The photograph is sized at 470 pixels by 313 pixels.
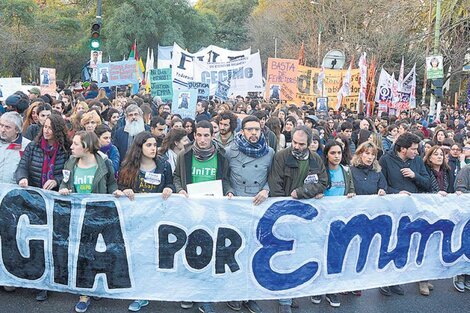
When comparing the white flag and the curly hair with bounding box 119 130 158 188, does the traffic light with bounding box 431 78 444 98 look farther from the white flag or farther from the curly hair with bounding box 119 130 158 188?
the curly hair with bounding box 119 130 158 188

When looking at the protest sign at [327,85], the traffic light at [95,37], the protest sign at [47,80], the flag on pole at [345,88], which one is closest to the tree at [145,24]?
the protest sign at [327,85]

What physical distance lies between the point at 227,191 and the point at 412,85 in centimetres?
1537

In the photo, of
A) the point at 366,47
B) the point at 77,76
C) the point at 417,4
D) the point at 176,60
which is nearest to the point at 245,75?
the point at 176,60

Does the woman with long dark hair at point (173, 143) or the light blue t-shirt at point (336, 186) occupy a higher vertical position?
the woman with long dark hair at point (173, 143)

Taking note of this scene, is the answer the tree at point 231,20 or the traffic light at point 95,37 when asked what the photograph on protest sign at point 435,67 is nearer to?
the traffic light at point 95,37

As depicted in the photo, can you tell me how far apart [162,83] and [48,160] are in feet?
24.4

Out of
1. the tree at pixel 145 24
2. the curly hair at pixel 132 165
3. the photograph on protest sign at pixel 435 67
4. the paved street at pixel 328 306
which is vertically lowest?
the paved street at pixel 328 306

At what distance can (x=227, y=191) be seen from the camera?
200 inches

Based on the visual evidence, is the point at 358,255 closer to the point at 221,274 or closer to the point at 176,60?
the point at 221,274

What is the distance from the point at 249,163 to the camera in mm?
5102

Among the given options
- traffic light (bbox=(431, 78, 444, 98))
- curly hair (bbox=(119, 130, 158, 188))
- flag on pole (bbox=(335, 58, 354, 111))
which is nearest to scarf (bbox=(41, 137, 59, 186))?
curly hair (bbox=(119, 130, 158, 188))

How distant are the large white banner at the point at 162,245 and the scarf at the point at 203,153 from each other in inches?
15.8

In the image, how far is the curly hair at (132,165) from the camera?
5.01 meters

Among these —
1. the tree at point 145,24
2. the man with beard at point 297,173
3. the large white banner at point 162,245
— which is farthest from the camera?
the tree at point 145,24
